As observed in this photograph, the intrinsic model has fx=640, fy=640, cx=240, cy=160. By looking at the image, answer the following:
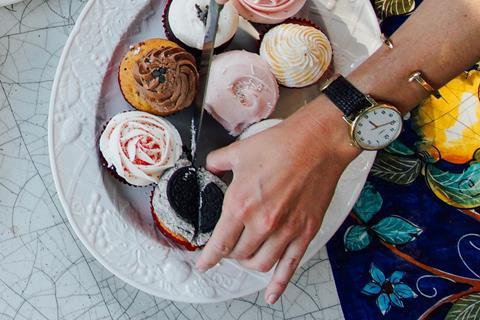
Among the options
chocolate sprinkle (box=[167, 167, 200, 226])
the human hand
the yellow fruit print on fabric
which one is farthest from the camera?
the yellow fruit print on fabric

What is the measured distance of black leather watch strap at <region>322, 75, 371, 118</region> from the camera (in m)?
1.01

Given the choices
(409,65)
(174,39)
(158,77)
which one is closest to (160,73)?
(158,77)

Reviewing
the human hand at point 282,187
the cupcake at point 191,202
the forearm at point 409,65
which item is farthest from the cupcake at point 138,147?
the forearm at point 409,65

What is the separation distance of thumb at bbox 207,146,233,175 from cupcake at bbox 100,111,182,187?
12 cm

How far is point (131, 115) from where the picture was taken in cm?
119

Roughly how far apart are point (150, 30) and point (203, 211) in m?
0.40

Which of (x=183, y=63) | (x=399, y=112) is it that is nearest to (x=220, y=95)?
(x=183, y=63)

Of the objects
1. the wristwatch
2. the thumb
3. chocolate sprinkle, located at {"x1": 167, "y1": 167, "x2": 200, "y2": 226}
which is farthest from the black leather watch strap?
chocolate sprinkle, located at {"x1": 167, "y1": 167, "x2": 200, "y2": 226}

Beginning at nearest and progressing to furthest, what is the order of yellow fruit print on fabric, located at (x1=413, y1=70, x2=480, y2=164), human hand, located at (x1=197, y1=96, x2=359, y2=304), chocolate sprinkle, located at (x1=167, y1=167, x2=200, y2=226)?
human hand, located at (x1=197, y1=96, x2=359, y2=304), chocolate sprinkle, located at (x1=167, y1=167, x2=200, y2=226), yellow fruit print on fabric, located at (x1=413, y1=70, x2=480, y2=164)

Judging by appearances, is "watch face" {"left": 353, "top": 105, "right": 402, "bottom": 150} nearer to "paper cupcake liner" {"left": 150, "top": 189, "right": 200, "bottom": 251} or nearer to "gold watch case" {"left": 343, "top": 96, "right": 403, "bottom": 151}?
"gold watch case" {"left": 343, "top": 96, "right": 403, "bottom": 151}

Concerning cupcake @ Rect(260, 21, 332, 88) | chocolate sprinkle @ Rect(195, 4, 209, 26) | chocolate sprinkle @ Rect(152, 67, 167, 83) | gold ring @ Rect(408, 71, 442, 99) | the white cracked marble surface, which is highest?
gold ring @ Rect(408, 71, 442, 99)

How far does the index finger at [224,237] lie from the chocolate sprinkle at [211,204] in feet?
0.32

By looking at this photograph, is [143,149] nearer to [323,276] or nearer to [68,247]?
[68,247]

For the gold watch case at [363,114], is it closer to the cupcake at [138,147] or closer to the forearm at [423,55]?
the forearm at [423,55]
